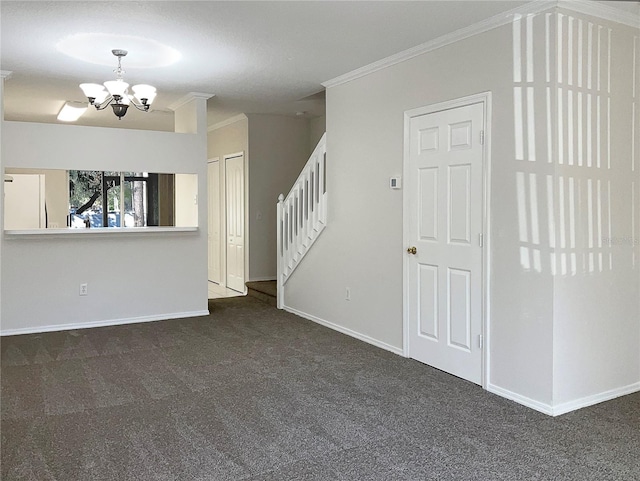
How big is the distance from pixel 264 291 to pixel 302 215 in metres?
1.55

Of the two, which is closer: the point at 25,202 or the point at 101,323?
the point at 101,323

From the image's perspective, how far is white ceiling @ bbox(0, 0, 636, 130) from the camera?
3.60m

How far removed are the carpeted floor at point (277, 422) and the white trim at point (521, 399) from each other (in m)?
0.08

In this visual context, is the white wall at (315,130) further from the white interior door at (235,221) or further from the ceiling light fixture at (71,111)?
the ceiling light fixture at (71,111)

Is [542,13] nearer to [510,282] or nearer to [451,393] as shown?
[510,282]

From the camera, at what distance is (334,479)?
2.66 meters

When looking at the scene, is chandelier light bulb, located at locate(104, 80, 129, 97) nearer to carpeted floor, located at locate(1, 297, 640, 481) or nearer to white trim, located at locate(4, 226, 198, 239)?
white trim, located at locate(4, 226, 198, 239)

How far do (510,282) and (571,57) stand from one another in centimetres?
151

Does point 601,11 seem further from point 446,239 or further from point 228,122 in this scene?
point 228,122

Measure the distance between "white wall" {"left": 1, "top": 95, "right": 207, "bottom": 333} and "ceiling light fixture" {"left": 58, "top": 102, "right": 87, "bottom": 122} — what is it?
1.59 metres

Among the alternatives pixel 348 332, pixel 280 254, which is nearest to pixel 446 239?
pixel 348 332

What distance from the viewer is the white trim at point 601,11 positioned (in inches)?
134

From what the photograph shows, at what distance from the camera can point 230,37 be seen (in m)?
4.22

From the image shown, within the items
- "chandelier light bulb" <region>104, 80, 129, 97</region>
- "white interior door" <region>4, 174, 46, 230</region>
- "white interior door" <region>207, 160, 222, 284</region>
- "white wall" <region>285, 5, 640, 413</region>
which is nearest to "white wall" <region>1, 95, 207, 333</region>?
"white interior door" <region>4, 174, 46, 230</region>
